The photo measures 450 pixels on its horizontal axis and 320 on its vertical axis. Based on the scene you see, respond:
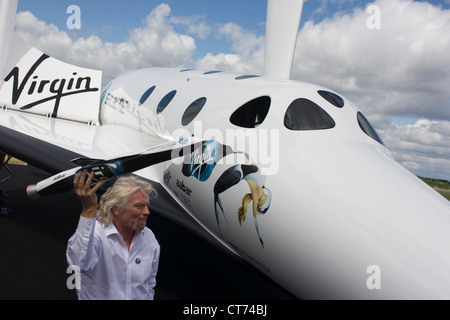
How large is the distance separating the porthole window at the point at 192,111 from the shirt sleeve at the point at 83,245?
3.39 metres

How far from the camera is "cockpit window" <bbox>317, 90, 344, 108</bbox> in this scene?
14.7 feet

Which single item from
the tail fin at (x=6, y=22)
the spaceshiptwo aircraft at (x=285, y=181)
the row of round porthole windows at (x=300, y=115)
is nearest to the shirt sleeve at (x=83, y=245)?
the spaceshiptwo aircraft at (x=285, y=181)

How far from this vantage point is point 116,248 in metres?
2.18

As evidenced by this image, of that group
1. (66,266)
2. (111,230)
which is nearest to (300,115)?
(111,230)

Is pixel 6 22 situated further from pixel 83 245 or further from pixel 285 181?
pixel 83 245

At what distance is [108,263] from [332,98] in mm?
3586

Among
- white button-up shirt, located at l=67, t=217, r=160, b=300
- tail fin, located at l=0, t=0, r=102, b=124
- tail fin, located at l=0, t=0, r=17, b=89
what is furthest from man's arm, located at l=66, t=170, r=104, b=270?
tail fin, located at l=0, t=0, r=102, b=124

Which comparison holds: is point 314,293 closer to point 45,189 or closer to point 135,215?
point 135,215

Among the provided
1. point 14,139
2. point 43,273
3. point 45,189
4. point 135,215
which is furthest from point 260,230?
point 14,139

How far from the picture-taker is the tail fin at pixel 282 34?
27.7 ft

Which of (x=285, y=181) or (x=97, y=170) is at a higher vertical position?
(x=285, y=181)

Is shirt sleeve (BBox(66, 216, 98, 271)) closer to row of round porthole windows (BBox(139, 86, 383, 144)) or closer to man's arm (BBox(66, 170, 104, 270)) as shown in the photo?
man's arm (BBox(66, 170, 104, 270))

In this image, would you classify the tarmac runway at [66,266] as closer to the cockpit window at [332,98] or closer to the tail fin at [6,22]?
the cockpit window at [332,98]
